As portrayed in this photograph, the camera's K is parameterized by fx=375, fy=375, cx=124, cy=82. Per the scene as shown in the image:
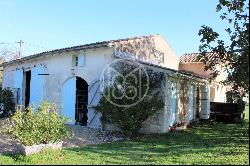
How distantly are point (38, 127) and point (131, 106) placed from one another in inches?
198

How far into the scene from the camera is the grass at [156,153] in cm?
1030

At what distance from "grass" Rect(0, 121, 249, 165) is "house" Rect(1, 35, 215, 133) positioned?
9.77 feet

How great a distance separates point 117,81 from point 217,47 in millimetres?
4991

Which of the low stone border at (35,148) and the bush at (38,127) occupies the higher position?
the bush at (38,127)

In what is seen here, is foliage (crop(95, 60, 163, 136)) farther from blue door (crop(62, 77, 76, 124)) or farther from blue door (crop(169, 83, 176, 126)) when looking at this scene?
blue door (crop(62, 77, 76, 124))

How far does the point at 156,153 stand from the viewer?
11641 mm

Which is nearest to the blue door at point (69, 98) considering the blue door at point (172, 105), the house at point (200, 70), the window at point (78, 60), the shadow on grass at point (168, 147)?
the window at point (78, 60)

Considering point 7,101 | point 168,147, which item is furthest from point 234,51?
point 7,101

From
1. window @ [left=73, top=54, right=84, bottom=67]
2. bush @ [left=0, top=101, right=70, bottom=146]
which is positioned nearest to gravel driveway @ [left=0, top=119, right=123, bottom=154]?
bush @ [left=0, top=101, right=70, bottom=146]

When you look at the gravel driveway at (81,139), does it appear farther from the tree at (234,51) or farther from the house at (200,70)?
the house at (200,70)

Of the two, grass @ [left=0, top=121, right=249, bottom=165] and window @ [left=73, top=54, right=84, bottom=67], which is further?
window @ [left=73, top=54, right=84, bottom=67]

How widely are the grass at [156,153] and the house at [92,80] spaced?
2977 millimetres

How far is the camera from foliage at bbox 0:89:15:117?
74.9 feet

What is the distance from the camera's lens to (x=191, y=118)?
22.1 m
